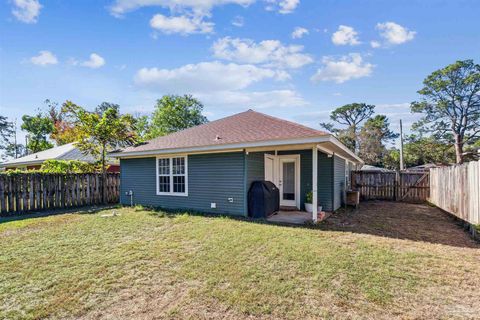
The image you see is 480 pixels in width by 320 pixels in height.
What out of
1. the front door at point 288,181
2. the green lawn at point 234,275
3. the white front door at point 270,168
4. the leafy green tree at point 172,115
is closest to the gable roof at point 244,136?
the white front door at point 270,168

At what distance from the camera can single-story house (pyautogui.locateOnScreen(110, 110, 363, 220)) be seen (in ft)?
26.4

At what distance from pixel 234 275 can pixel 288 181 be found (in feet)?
21.5

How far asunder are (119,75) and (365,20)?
37.4ft

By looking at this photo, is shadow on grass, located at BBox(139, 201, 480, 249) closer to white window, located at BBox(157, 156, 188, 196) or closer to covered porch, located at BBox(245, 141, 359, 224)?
white window, located at BBox(157, 156, 188, 196)

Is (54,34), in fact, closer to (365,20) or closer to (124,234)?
(124,234)

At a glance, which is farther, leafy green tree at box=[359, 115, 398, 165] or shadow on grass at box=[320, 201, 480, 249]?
leafy green tree at box=[359, 115, 398, 165]

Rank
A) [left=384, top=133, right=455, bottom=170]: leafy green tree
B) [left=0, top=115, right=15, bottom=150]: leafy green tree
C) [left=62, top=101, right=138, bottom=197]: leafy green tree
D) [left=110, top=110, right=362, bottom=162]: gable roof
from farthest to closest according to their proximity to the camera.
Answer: [left=0, top=115, right=15, bottom=150]: leafy green tree
[left=384, top=133, right=455, bottom=170]: leafy green tree
[left=62, top=101, right=138, bottom=197]: leafy green tree
[left=110, top=110, right=362, bottom=162]: gable roof

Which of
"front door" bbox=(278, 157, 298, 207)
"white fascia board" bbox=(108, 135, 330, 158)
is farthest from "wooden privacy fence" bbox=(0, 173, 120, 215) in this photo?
"front door" bbox=(278, 157, 298, 207)

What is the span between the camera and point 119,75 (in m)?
12.9

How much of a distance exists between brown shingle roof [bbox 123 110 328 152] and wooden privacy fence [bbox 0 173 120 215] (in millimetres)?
2555

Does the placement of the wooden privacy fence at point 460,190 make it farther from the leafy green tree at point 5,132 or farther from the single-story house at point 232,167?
the leafy green tree at point 5,132

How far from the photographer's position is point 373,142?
34.3 meters

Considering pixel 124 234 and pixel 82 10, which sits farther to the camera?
pixel 82 10

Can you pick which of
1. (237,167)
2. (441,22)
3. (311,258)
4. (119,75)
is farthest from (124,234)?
(441,22)
